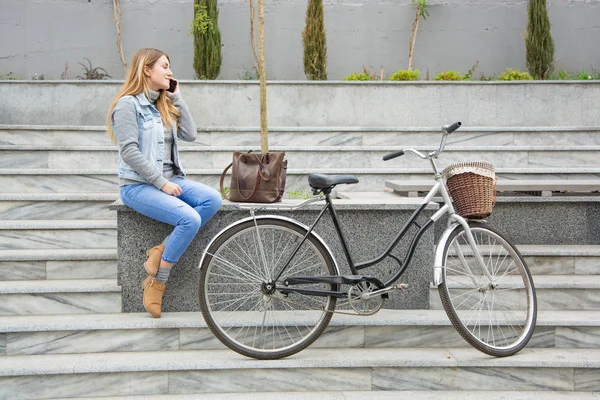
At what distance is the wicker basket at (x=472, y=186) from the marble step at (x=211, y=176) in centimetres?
221

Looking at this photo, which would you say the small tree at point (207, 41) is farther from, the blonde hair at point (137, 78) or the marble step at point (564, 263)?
the marble step at point (564, 263)

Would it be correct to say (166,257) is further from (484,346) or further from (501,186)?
(501,186)

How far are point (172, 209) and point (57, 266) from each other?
4.01ft

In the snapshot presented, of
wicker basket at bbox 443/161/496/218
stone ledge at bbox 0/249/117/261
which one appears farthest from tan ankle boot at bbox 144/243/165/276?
wicker basket at bbox 443/161/496/218

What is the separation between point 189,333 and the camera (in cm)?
466

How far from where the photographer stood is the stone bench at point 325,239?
4.89 metres

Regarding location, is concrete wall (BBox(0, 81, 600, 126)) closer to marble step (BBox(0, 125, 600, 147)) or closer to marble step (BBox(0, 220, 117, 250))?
marble step (BBox(0, 125, 600, 147))

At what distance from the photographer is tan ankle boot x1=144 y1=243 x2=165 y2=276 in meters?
4.70

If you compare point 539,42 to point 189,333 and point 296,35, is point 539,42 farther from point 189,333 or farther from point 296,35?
point 189,333

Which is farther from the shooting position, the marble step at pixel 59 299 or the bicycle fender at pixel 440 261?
the marble step at pixel 59 299

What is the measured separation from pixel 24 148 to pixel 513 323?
4.68m

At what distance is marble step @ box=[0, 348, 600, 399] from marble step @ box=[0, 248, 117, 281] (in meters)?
0.87

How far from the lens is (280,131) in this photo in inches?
316

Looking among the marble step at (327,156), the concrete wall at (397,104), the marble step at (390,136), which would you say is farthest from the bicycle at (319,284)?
the concrete wall at (397,104)
